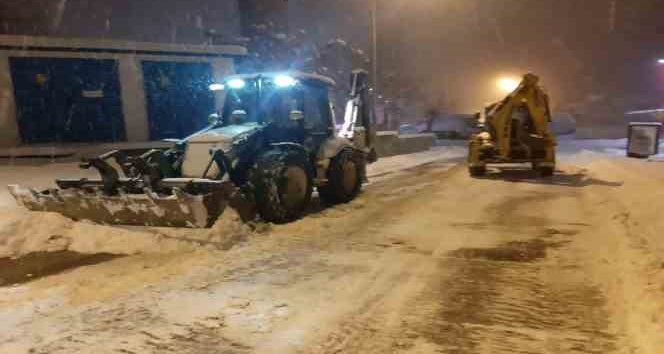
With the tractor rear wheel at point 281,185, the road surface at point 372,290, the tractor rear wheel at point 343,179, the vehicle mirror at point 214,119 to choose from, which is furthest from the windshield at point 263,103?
the road surface at point 372,290

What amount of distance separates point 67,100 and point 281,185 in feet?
43.9

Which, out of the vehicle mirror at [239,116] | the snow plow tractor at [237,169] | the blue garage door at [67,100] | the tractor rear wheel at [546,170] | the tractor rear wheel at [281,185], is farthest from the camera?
the blue garage door at [67,100]

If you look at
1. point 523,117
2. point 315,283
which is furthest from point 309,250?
point 523,117

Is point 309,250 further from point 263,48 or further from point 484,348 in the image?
point 263,48

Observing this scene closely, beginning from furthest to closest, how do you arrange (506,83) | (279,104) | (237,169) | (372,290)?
(506,83) → (279,104) → (237,169) → (372,290)

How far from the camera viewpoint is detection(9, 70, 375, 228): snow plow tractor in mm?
6898

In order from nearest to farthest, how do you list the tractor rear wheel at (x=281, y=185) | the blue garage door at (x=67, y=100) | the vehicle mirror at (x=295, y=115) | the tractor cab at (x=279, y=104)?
1. the tractor rear wheel at (x=281, y=185)
2. the vehicle mirror at (x=295, y=115)
3. the tractor cab at (x=279, y=104)
4. the blue garage door at (x=67, y=100)

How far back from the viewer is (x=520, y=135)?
44.7ft

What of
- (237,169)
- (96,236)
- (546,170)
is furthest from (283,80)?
(546,170)

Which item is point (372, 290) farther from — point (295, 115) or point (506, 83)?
point (506, 83)

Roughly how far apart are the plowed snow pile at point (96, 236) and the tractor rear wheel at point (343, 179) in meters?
2.56

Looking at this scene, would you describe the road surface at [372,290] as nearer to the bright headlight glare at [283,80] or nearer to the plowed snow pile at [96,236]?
the plowed snow pile at [96,236]

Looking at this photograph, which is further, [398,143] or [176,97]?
[398,143]

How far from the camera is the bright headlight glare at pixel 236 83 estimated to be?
29.6 feet
